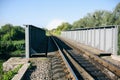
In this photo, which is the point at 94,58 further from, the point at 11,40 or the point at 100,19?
the point at 100,19

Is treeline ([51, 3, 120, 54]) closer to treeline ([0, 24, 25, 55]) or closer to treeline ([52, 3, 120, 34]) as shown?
treeline ([52, 3, 120, 34])

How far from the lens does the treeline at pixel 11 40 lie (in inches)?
1407

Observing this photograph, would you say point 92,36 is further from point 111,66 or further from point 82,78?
point 82,78

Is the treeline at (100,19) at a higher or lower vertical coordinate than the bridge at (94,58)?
higher

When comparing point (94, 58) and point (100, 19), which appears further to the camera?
point (100, 19)

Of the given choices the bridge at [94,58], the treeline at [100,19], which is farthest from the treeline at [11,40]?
the treeline at [100,19]

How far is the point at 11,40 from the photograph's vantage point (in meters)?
57.6

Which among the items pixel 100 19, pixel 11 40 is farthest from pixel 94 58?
pixel 100 19

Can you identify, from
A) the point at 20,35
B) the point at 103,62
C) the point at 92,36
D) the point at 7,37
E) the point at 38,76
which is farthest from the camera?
the point at 20,35

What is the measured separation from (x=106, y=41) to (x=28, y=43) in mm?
6778

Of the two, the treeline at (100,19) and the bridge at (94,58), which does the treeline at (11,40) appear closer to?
the bridge at (94,58)

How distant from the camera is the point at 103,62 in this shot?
12.3 metres

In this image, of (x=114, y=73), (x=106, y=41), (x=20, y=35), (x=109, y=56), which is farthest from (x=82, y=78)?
(x=20, y=35)

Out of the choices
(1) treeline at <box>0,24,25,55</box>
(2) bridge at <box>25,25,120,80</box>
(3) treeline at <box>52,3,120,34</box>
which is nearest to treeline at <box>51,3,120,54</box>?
(3) treeline at <box>52,3,120,34</box>
